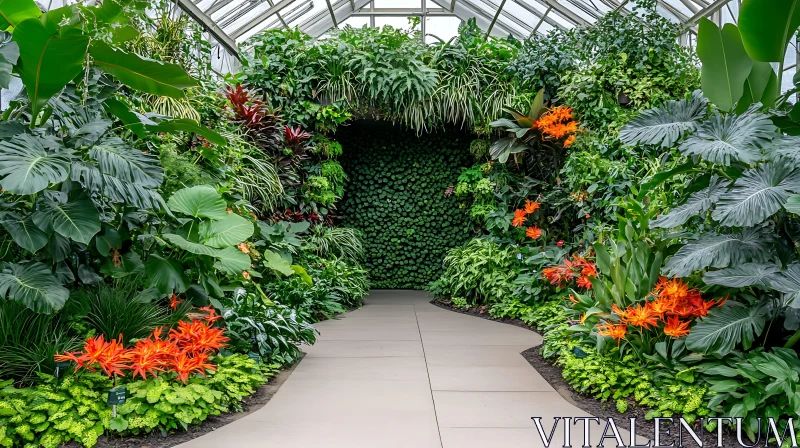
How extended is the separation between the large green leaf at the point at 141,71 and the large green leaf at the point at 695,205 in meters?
2.71

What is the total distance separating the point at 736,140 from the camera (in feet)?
8.89

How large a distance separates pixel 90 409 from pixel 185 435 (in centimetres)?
42

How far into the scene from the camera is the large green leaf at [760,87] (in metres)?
3.10

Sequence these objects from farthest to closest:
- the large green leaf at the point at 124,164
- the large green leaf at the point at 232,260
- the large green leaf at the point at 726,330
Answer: the large green leaf at the point at 232,260 < the large green leaf at the point at 124,164 < the large green leaf at the point at 726,330

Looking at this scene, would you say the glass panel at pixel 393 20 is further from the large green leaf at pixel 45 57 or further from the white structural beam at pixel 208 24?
the large green leaf at pixel 45 57

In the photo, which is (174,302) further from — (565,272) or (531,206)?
(531,206)

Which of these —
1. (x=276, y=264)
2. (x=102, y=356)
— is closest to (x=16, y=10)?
(x=102, y=356)

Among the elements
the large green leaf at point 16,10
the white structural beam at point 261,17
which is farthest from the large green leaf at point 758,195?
the white structural beam at point 261,17

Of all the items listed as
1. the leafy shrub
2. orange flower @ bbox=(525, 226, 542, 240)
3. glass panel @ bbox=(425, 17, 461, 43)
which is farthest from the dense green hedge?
orange flower @ bbox=(525, 226, 542, 240)

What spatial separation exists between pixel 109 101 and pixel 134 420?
1.84 metres

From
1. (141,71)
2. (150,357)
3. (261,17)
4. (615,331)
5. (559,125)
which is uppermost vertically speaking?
(261,17)

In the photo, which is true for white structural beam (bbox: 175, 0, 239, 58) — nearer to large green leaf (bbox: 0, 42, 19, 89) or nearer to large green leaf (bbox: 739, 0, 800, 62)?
large green leaf (bbox: 0, 42, 19, 89)

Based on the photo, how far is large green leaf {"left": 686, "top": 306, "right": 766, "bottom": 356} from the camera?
2.61 metres

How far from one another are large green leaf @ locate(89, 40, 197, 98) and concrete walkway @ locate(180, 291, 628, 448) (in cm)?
188
